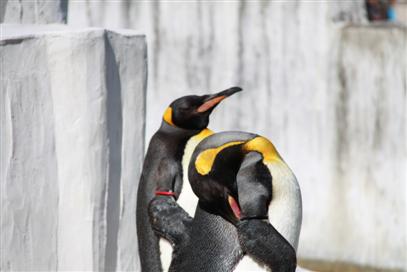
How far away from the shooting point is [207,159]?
11.2ft

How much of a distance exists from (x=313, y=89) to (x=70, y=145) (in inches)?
104

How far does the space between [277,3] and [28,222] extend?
3043 millimetres

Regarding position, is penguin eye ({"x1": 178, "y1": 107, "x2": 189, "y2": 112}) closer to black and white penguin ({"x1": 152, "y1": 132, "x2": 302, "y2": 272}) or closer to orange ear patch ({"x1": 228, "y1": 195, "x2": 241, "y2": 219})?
black and white penguin ({"x1": 152, "y1": 132, "x2": 302, "y2": 272})

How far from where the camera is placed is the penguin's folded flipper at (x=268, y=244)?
131 inches

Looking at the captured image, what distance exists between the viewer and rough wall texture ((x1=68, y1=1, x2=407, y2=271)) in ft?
21.6

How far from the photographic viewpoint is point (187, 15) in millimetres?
6902

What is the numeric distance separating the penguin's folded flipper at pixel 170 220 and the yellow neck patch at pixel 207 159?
0.57 meters

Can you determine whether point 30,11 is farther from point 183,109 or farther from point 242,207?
point 242,207

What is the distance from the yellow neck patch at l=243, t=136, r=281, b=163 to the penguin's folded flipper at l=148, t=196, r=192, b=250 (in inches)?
21.1

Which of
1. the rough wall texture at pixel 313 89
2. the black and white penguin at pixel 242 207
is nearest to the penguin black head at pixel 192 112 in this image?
the black and white penguin at pixel 242 207

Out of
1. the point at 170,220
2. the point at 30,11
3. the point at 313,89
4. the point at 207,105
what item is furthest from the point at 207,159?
the point at 313,89

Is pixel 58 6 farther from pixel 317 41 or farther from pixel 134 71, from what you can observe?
pixel 317 41

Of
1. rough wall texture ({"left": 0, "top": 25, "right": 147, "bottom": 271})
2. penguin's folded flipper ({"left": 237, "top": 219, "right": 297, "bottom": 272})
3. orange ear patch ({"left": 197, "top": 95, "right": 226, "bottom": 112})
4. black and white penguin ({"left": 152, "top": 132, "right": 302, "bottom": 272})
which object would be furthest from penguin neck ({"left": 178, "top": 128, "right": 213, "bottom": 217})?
penguin's folded flipper ({"left": 237, "top": 219, "right": 297, "bottom": 272})

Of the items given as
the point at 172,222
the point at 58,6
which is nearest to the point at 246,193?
the point at 172,222
